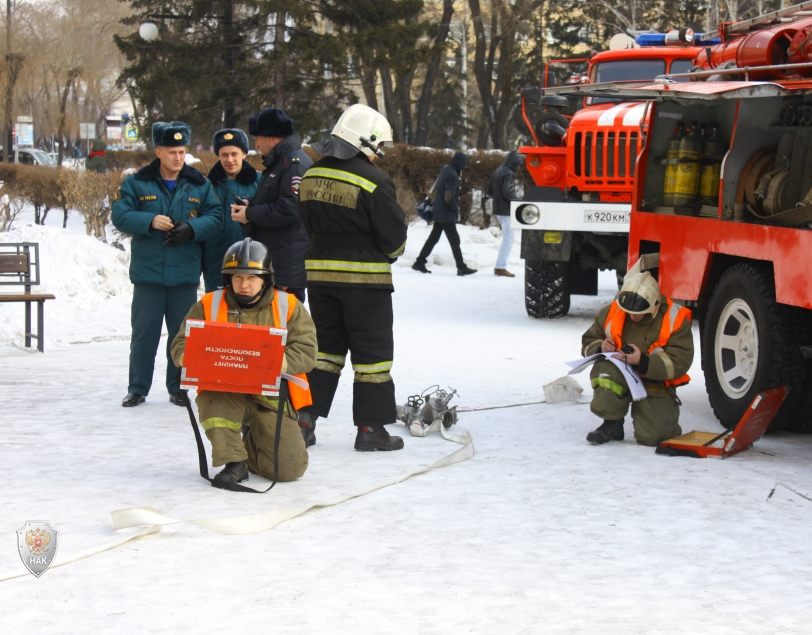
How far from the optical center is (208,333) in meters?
4.64

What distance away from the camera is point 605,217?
34.0 ft

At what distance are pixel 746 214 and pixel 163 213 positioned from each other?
11.7ft

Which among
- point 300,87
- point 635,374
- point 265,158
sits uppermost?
point 300,87

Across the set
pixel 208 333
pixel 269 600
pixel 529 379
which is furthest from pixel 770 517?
pixel 529 379

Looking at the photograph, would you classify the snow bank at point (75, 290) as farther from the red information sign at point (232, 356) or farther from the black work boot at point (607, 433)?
the black work boot at point (607, 433)

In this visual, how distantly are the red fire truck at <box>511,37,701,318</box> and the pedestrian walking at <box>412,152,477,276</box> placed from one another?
3867 millimetres

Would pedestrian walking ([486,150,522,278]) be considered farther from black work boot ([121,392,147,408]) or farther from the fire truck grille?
black work boot ([121,392,147,408])

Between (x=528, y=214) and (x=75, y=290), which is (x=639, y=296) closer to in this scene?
(x=528, y=214)

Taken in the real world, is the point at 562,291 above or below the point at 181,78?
below

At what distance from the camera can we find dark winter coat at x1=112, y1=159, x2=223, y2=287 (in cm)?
666

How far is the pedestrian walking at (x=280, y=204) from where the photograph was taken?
625cm

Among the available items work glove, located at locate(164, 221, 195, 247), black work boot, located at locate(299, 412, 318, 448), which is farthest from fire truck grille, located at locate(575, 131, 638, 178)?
black work boot, located at locate(299, 412, 318, 448)

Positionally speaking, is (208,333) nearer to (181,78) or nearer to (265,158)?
(265,158)

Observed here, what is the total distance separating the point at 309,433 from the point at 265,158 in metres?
1.76
